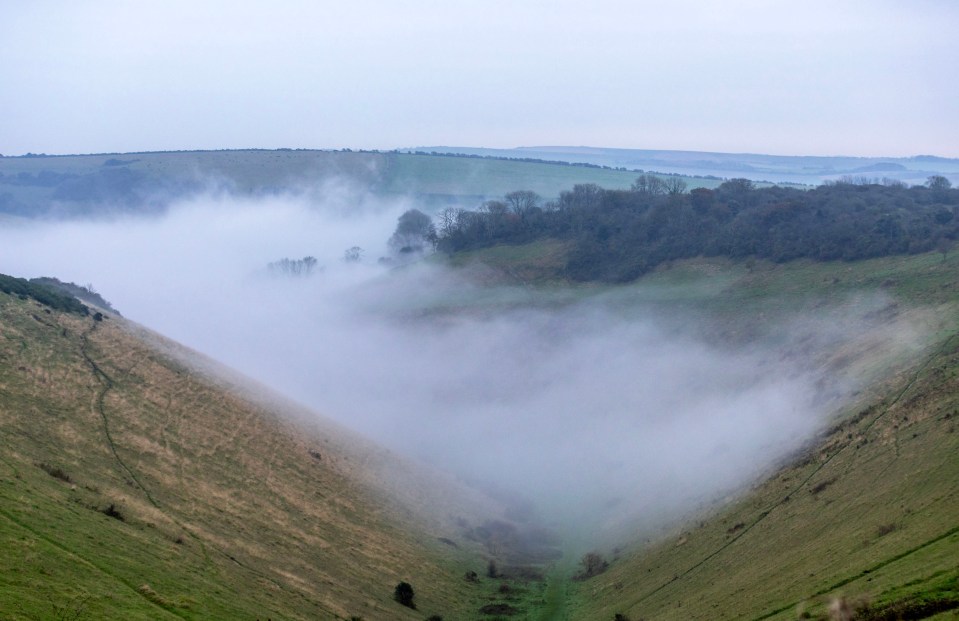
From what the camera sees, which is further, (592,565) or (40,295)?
(40,295)

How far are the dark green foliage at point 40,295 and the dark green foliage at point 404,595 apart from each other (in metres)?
39.6

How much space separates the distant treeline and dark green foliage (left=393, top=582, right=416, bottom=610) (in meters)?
87.8

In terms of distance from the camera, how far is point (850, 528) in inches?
1388

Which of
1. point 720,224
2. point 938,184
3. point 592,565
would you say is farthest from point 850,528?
point 938,184

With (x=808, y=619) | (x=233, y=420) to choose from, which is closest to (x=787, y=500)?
(x=808, y=619)

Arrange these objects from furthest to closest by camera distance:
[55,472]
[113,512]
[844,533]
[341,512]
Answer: [341,512] < [55,472] < [113,512] < [844,533]

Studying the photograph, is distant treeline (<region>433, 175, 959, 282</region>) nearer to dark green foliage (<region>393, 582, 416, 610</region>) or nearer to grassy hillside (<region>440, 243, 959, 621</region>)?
grassy hillside (<region>440, 243, 959, 621</region>)

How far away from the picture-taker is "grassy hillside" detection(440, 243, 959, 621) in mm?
27406

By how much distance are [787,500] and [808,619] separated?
20920mm

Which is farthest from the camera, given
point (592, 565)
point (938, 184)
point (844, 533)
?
point (938, 184)

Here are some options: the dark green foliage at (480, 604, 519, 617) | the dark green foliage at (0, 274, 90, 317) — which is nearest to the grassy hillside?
the dark green foliage at (480, 604, 519, 617)

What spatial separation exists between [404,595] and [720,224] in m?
115

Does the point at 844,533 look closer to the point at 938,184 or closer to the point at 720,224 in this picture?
the point at 720,224

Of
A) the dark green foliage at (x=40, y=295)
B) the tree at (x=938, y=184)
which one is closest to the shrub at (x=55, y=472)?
the dark green foliage at (x=40, y=295)
